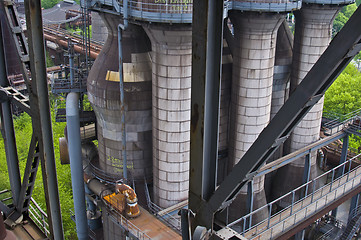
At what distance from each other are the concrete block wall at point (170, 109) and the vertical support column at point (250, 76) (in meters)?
4.05

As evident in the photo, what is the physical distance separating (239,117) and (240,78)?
2295 mm

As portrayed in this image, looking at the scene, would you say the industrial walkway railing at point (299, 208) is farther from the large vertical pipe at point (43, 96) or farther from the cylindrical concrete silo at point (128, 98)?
the large vertical pipe at point (43, 96)

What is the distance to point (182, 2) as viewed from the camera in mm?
19281

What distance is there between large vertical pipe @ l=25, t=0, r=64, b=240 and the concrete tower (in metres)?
21.3

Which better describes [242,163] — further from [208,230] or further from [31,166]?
[31,166]

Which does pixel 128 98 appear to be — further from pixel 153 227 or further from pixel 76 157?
pixel 153 227

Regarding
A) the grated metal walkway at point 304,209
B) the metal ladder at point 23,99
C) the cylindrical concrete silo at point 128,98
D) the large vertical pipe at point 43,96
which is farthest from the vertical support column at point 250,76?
the large vertical pipe at point 43,96

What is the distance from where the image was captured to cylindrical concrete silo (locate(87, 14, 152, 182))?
2273 cm

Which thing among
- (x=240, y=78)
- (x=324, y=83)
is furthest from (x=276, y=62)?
(x=324, y=83)

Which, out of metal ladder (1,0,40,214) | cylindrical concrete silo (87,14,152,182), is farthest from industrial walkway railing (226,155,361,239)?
metal ladder (1,0,40,214)

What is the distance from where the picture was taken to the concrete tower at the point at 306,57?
2581 cm

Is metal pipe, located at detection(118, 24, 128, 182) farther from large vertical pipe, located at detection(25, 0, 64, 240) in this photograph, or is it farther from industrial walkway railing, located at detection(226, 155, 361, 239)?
large vertical pipe, located at detection(25, 0, 64, 240)

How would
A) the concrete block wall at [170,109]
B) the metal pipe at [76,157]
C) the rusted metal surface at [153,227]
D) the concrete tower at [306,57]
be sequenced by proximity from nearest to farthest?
the concrete block wall at [170,109] → the rusted metal surface at [153,227] → the metal pipe at [76,157] → the concrete tower at [306,57]

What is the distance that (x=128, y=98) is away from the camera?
2280cm
